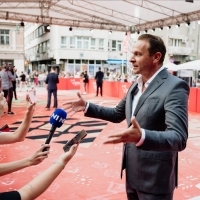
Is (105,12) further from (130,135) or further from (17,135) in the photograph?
(130,135)

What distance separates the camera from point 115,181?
383 cm

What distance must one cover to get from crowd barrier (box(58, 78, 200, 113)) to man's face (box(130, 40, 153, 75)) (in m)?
9.43

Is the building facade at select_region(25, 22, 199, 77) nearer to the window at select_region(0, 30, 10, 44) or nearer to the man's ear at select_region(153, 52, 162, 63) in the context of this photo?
the window at select_region(0, 30, 10, 44)

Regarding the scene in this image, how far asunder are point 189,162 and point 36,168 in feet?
8.72

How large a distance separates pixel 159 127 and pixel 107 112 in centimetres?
59

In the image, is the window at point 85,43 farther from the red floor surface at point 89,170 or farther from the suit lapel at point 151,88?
the suit lapel at point 151,88

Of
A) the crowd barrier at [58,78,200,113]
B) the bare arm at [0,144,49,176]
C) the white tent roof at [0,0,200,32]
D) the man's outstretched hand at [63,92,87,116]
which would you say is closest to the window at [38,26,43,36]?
the crowd barrier at [58,78,200,113]

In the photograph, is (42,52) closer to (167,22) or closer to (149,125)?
(167,22)

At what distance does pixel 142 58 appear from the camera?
1.74 meters

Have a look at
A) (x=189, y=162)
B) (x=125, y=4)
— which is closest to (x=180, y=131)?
(x=189, y=162)

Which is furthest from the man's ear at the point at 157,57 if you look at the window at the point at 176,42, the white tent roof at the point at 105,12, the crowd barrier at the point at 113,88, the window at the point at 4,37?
the window at the point at 176,42

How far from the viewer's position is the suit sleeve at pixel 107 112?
2.11 m

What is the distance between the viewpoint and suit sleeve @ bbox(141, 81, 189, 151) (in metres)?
1.33

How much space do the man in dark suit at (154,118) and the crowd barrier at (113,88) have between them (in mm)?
9414
